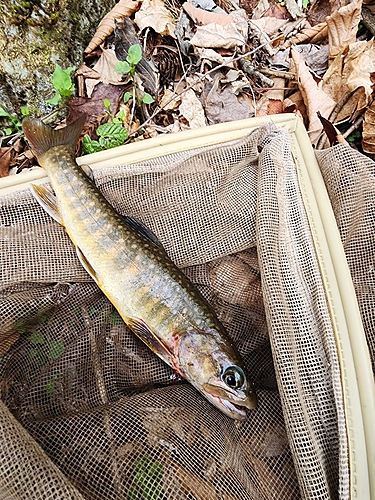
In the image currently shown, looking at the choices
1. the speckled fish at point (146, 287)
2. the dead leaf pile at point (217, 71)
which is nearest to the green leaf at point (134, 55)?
the dead leaf pile at point (217, 71)

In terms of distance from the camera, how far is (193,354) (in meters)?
1.79

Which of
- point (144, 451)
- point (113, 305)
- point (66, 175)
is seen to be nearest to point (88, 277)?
point (113, 305)

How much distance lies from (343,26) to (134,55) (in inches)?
49.3

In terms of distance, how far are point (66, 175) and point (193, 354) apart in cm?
86

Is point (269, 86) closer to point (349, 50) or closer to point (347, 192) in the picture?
point (349, 50)

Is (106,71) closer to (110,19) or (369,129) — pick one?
(110,19)

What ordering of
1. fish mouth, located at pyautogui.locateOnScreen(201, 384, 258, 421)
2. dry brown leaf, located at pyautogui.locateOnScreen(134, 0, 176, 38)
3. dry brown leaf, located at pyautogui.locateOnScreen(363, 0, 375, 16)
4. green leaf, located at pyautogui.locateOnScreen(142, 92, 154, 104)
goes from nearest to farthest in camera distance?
1. fish mouth, located at pyautogui.locateOnScreen(201, 384, 258, 421)
2. green leaf, located at pyautogui.locateOnScreen(142, 92, 154, 104)
3. dry brown leaf, located at pyautogui.locateOnScreen(134, 0, 176, 38)
4. dry brown leaf, located at pyautogui.locateOnScreen(363, 0, 375, 16)

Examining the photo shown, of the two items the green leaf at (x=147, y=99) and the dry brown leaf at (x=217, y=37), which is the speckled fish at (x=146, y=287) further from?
the dry brown leaf at (x=217, y=37)

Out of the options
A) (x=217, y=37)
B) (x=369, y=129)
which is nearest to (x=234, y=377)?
(x=369, y=129)

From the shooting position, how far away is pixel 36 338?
189cm

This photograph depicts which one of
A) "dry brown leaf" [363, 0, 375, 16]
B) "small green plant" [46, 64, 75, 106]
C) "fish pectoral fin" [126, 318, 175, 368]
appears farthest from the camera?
"dry brown leaf" [363, 0, 375, 16]

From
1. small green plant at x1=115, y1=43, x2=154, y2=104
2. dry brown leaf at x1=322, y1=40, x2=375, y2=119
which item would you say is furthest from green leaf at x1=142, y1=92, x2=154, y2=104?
dry brown leaf at x1=322, y1=40, x2=375, y2=119

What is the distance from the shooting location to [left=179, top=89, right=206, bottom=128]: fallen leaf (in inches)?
111

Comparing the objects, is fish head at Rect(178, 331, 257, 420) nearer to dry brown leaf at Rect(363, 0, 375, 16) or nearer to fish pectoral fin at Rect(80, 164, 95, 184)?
fish pectoral fin at Rect(80, 164, 95, 184)
